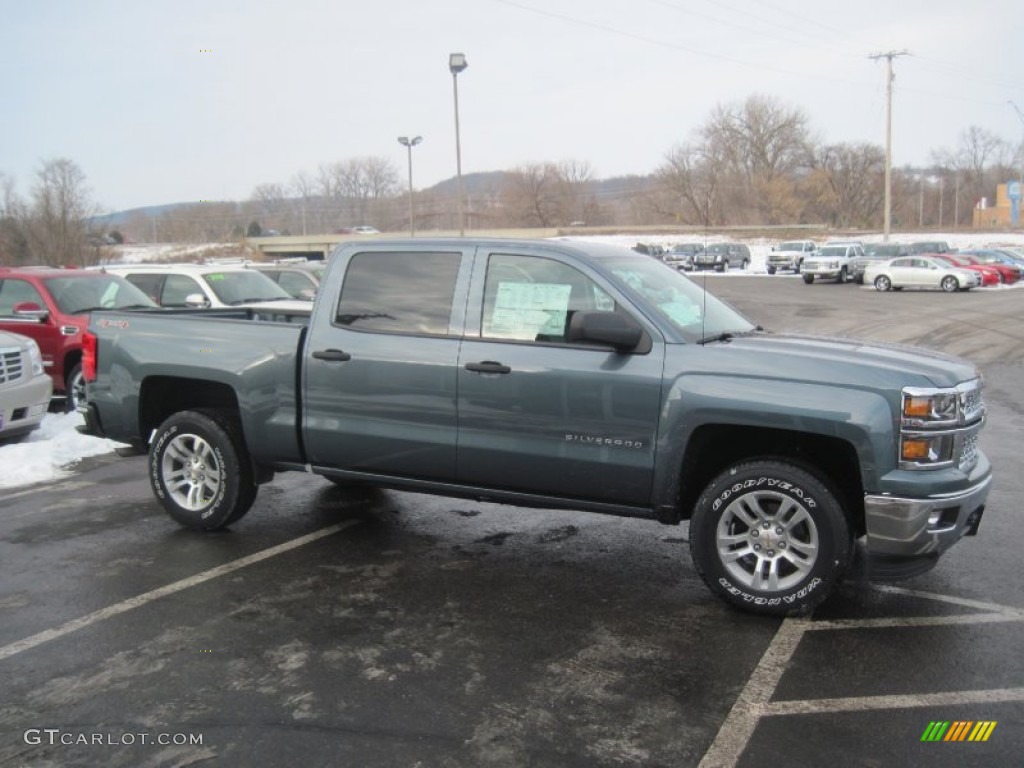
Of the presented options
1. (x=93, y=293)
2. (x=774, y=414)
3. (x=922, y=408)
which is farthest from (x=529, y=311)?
(x=93, y=293)

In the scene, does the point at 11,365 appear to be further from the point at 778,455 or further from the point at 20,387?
the point at 778,455

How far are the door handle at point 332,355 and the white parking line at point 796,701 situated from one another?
2.90m

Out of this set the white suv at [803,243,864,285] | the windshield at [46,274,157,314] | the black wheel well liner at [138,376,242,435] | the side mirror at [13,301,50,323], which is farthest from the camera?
the white suv at [803,243,864,285]

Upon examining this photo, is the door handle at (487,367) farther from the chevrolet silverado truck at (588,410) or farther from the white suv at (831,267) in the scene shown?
the white suv at (831,267)

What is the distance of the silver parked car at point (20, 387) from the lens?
876 centimetres

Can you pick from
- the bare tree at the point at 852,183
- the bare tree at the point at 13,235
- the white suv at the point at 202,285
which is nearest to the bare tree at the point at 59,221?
the bare tree at the point at 13,235

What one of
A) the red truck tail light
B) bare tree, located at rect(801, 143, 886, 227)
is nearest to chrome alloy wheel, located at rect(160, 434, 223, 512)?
the red truck tail light

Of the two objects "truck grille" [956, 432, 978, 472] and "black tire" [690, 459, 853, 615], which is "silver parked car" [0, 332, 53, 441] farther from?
"truck grille" [956, 432, 978, 472]

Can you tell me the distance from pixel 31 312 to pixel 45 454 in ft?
10.3

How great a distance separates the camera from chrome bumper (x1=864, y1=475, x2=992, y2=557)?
405 cm

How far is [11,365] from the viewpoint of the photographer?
8875mm

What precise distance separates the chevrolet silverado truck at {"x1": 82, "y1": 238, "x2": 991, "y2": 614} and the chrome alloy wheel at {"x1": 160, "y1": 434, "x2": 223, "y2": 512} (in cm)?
1

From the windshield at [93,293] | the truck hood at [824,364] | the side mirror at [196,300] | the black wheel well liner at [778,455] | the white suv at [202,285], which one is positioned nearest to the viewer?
the truck hood at [824,364]

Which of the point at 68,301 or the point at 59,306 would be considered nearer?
the point at 59,306
